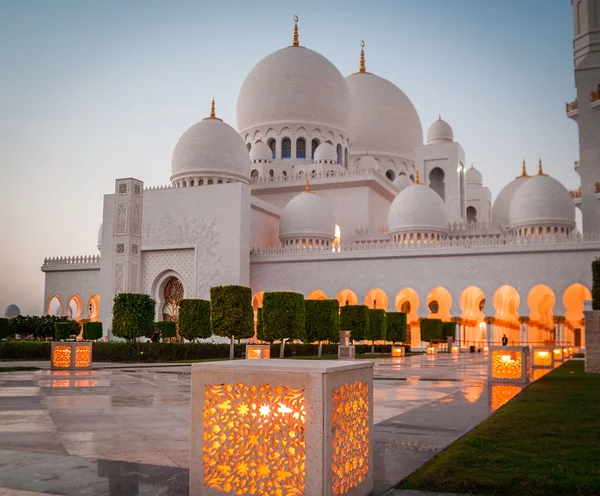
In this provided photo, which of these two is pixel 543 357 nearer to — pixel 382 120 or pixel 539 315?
pixel 539 315

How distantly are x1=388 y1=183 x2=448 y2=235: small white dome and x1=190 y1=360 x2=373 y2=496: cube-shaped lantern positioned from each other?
28.0m

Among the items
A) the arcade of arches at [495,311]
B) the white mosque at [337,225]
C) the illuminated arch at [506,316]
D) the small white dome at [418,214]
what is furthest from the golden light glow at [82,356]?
the small white dome at [418,214]

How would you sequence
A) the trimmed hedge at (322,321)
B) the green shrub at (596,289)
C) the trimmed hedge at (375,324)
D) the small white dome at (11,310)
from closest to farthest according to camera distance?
1. the green shrub at (596,289)
2. the trimmed hedge at (322,321)
3. the trimmed hedge at (375,324)
4. the small white dome at (11,310)

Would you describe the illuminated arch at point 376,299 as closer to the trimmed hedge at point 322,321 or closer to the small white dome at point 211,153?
the small white dome at point 211,153

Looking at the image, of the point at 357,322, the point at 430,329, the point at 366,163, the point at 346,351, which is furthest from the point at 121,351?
the point at 366,163

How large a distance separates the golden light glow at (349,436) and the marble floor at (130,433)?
0.63 ft

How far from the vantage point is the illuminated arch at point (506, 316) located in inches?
1088

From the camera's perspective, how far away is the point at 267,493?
2.65 m

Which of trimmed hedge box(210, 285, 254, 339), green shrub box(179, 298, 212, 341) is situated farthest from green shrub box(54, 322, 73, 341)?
trimmed hedge box(210, 285, 254, 339)

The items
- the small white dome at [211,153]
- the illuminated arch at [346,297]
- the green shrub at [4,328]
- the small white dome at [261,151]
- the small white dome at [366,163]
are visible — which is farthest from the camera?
the small white dome at [366,163]

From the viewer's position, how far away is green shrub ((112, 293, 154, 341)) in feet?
56.6

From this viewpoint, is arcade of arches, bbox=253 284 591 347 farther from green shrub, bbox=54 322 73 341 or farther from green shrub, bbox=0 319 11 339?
green shrub, bbox=0 319 11 339

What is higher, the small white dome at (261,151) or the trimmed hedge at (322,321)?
the small white dome at (261,151)

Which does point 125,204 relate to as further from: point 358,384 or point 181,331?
point 358,384
